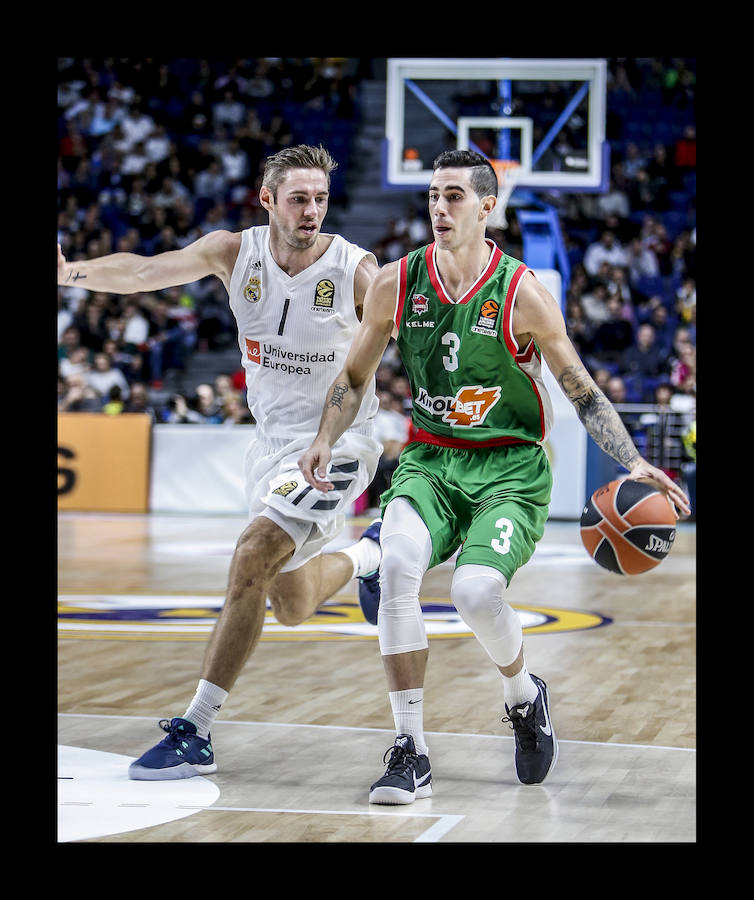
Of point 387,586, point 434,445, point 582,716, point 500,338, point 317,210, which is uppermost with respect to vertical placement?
point 317,210

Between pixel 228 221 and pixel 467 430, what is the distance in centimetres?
1716

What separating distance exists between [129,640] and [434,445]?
3.27m

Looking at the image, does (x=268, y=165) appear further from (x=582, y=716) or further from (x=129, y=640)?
(x=129, y=640)

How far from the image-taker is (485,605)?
14.2 feet

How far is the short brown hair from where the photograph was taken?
5102 millimetres

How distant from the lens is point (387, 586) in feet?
14.5

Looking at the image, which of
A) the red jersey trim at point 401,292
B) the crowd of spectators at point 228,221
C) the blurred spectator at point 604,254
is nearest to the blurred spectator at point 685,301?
the crowd of spectators at point 228,221

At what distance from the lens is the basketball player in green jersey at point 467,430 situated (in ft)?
14.5

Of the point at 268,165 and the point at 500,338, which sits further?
the point at 268,165

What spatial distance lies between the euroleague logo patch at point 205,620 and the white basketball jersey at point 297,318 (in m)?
2.44

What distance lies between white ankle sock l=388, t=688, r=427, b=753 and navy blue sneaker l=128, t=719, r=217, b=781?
0.69m

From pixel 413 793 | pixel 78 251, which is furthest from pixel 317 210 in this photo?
pixel 78 251

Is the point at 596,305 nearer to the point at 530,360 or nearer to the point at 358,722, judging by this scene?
the point at 358,722

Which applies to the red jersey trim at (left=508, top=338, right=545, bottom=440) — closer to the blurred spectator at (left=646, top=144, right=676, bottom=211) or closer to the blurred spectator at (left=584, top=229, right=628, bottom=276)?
the blurred spectator at (left=584, top=229, right=628, bottom=276)
